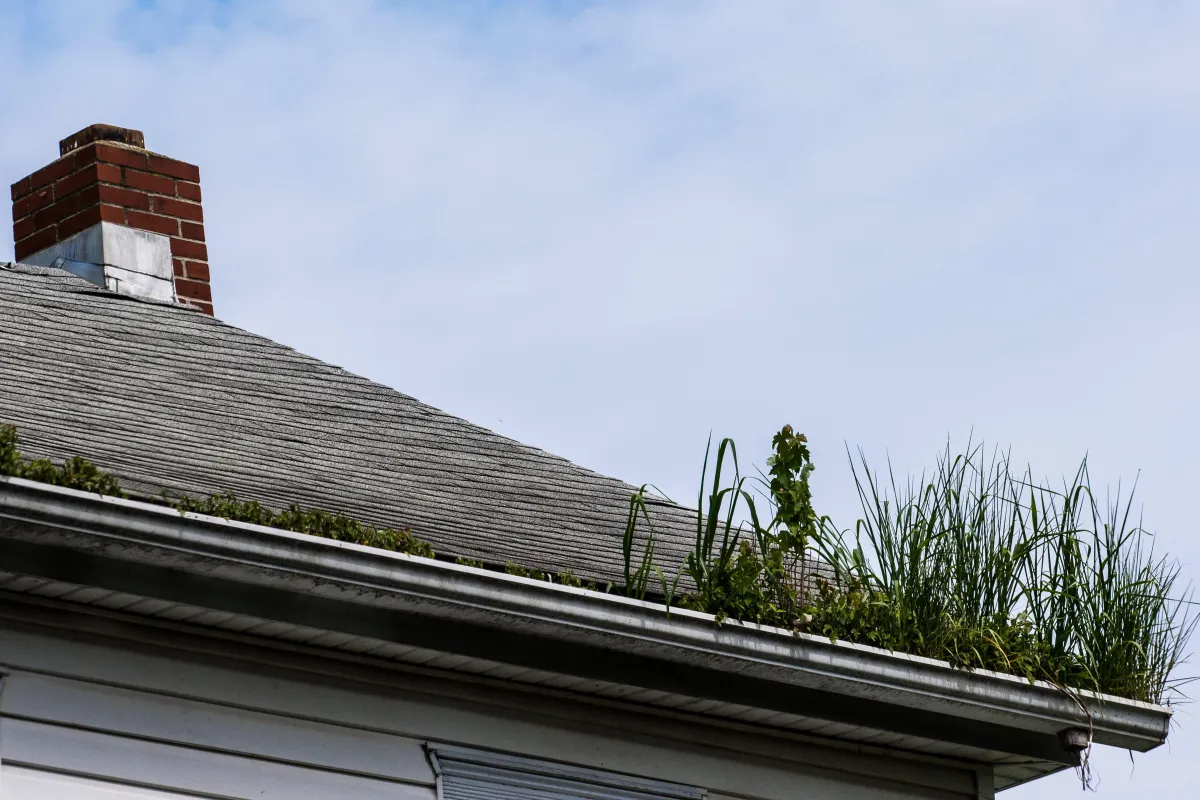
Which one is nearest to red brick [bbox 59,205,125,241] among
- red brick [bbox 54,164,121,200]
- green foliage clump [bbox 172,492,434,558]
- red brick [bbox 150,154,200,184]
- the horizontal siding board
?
red brick [bbox 54,164,121,200]

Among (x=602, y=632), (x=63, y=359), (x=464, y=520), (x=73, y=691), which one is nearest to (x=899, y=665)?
(x=602, y=632)

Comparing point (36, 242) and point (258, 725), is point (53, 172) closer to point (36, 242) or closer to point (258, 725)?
point (36, 242)

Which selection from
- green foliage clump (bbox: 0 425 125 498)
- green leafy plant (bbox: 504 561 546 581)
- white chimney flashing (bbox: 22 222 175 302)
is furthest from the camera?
white chimney flashing (bbox: 22 222 175 302)

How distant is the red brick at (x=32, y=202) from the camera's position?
9375 mm

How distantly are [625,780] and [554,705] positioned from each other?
0.36m

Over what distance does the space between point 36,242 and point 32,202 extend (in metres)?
0.25

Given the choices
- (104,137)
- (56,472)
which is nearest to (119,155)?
(104,137)

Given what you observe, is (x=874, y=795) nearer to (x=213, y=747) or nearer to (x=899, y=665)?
(x=899, y=665)

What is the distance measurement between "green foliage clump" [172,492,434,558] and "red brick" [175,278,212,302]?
3.86m

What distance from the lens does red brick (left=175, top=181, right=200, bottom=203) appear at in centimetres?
936

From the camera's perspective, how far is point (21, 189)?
381 inches

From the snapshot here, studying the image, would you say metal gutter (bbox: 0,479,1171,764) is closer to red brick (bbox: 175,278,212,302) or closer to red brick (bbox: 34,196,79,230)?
red brick (bbox: 175,278,212,302)

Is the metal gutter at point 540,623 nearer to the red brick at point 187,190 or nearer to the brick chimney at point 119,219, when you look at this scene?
the brick chimney at point 119,219

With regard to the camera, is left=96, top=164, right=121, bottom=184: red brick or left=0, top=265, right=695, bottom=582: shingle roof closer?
left=0, top=265, right=695, bottom=582: shingle roof
